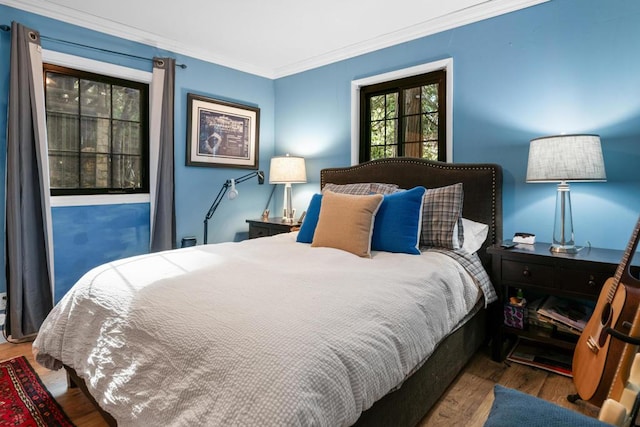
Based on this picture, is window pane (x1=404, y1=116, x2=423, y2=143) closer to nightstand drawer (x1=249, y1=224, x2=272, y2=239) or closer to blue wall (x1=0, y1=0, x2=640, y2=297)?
blue wall (x1=0, y1=0, x2=640, y2=297)

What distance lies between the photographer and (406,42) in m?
3.13

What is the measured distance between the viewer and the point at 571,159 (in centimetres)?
203

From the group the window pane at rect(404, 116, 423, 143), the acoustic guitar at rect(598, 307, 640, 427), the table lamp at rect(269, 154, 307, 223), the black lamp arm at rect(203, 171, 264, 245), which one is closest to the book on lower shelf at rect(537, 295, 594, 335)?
the acoustic guitar at rect(598, 307, 640, 427)

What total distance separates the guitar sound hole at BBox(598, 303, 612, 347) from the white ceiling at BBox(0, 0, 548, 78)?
201cm

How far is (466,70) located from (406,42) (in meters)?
0.64

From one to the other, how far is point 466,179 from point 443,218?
457mm

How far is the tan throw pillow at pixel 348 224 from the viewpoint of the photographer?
85.2 inches

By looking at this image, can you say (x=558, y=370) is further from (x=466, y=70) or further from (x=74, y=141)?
(x=74, y=141)

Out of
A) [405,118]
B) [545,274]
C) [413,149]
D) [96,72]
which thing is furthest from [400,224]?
[96,72]

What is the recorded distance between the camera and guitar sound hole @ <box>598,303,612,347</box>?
59.5 inches

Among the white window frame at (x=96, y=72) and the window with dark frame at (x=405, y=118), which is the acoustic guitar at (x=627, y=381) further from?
the white window frame at (x=96, y=72)

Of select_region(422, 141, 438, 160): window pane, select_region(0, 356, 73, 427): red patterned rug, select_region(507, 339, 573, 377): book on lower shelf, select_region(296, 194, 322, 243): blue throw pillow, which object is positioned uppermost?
select_region(422, 141, 438, 160): window pane

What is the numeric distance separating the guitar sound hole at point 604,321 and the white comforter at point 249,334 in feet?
1.89

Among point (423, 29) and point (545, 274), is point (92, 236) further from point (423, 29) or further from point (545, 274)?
point (545, 274)
